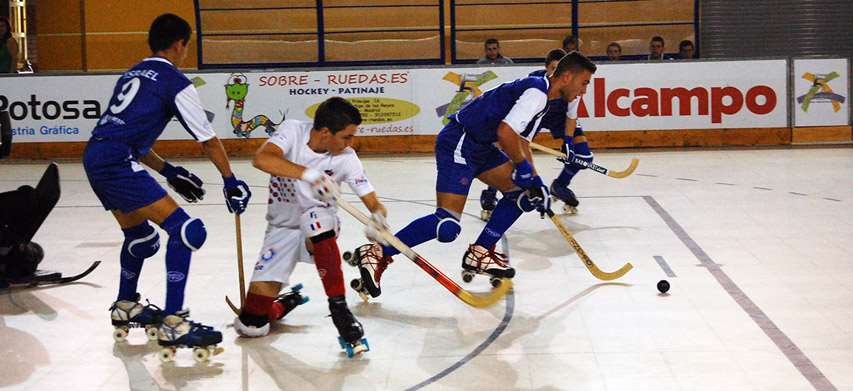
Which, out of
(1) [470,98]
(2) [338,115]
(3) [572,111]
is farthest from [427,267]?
(1) [470,98]

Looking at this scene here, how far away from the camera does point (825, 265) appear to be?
8.17 meters

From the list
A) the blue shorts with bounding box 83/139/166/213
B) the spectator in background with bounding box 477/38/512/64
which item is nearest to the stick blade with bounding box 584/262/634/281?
the blue shorts with bounding box 83/139/166/213

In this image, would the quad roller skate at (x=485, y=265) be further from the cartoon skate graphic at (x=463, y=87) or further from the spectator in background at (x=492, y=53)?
the spectator in background at (x=492, y=53)

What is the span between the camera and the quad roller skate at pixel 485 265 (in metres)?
7.80

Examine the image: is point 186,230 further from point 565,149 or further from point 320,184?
point 565,149

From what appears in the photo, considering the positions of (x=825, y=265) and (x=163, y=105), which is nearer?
(x=163, y=105)

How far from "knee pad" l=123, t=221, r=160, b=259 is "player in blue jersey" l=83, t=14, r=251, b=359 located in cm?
27

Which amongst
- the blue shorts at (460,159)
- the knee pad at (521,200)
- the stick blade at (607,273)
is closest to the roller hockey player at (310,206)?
the blue shorts at (460,159)

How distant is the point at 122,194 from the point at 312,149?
3.27ft

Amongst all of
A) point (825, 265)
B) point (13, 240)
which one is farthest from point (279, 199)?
point (825, 265)

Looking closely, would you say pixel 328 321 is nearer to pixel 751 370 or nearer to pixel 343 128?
pixel 343 128

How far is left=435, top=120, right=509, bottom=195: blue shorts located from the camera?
7773mm

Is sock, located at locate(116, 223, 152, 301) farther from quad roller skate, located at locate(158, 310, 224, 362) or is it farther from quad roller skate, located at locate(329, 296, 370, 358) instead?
quad roller skate, located at locate(329, 296, 370, 358)

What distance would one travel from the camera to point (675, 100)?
1517 cm
